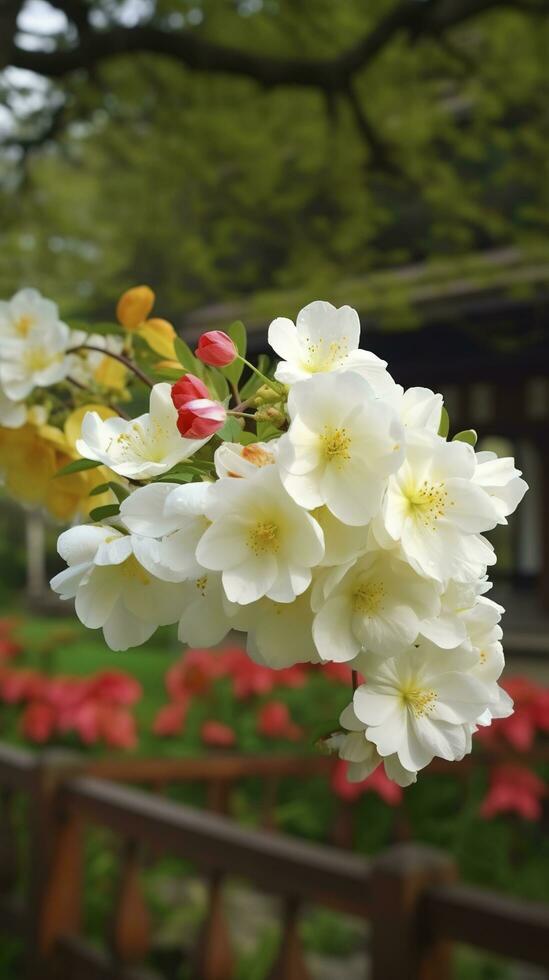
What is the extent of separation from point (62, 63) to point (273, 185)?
2.14 meters

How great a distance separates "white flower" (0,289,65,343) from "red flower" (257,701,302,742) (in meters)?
2.46

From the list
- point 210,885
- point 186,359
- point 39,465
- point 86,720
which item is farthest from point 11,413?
point 86,720

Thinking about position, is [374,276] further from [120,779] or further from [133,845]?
[133,845]

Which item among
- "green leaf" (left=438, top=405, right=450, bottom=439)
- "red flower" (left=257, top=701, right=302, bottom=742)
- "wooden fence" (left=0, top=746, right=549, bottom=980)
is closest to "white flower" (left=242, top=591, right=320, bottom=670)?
"green leaf" (left=438, top=405, right=450, bottom=439)

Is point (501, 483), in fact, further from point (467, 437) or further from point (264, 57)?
point (264, 57)

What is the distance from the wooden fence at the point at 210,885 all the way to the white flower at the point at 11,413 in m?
1.13

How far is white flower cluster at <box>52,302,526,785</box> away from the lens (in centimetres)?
46

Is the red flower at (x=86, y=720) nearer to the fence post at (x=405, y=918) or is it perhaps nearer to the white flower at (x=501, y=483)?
the fence post at (x=405, y=918)

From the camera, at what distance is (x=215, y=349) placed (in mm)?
531

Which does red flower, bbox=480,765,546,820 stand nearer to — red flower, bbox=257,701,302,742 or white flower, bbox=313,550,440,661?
red flower, bbox=257,701,302,742

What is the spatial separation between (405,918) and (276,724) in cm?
146

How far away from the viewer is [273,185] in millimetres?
4016

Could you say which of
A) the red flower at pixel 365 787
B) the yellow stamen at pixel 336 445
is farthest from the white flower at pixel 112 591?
the red flower at pixel 365 787

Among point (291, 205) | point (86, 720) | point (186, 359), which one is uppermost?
point (186, 359)
